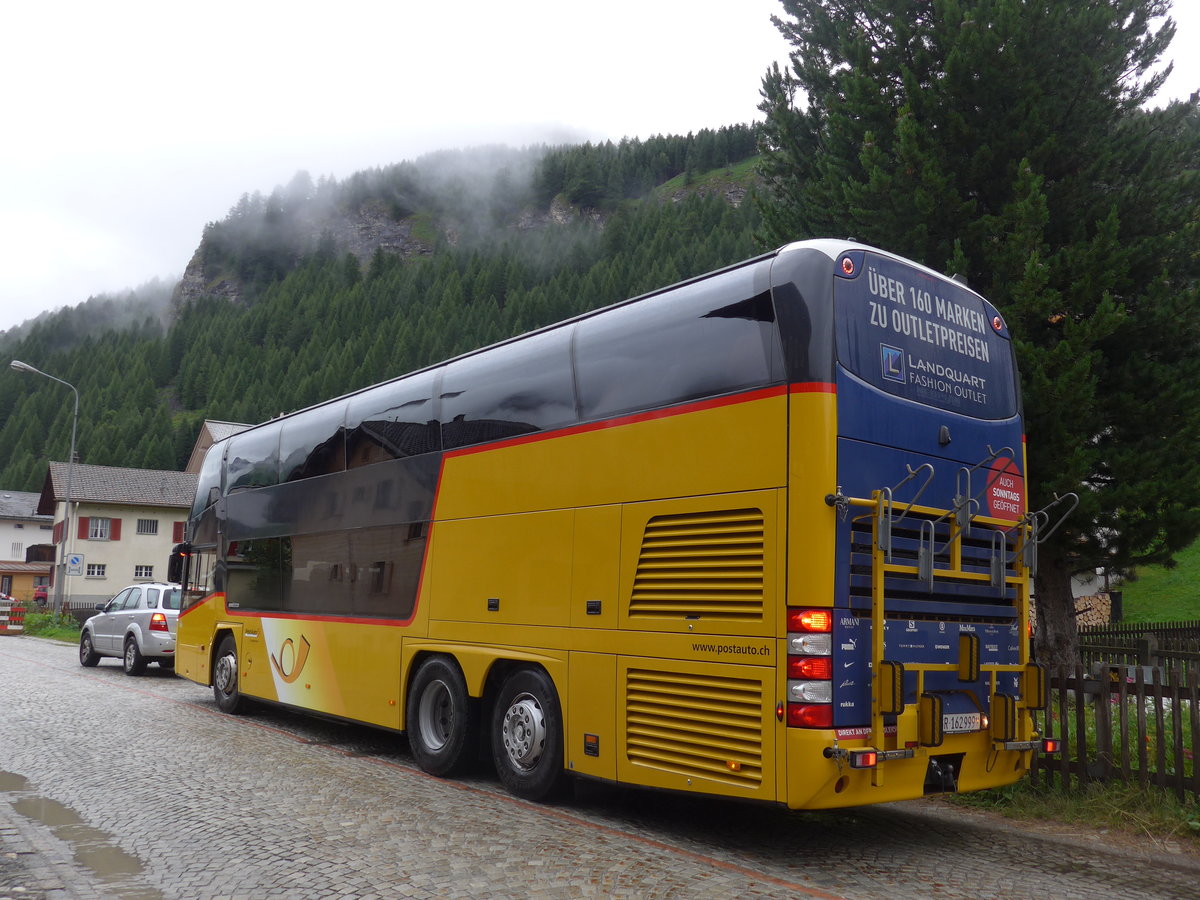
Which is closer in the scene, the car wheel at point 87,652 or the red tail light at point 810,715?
the red tail light at point 810,715

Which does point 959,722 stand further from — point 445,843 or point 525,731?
point 445,843

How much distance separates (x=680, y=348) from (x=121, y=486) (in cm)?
6261

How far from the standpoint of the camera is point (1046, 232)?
12289 mm

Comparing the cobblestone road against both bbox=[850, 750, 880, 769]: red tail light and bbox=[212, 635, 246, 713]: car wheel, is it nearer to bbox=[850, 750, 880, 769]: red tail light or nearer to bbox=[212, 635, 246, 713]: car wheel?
bbox=[850, 750, 880, 769]: red tail light

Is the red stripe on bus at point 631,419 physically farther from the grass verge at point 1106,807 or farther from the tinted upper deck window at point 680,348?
the grass verge at point 1106,807

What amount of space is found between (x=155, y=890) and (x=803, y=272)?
17.0 feet

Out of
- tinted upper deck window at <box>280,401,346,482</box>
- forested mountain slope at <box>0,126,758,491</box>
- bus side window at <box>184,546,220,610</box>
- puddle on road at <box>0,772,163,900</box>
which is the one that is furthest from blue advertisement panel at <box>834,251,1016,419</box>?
forested mountain slope at <box>0,126,758,491</box>

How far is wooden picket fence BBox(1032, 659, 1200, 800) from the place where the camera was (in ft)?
24.9

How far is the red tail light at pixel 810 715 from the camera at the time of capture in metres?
5.97

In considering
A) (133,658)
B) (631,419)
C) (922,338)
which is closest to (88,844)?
(631,419)

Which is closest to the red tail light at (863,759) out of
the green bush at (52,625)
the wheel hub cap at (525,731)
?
the wheel hub cap at (525,731)

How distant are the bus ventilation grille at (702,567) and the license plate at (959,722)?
1.59 m

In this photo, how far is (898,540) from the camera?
657 centimetres

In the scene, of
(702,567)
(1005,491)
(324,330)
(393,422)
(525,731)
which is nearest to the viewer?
(702,567)
